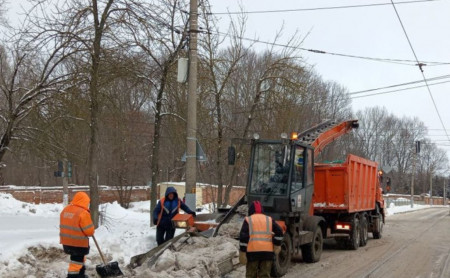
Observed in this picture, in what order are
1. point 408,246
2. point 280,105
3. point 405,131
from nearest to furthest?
point 408,246, point 280,105, point 405,131

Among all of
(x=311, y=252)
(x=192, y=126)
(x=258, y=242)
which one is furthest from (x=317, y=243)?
(x=258, y=242)

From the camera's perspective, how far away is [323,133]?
13.5 m

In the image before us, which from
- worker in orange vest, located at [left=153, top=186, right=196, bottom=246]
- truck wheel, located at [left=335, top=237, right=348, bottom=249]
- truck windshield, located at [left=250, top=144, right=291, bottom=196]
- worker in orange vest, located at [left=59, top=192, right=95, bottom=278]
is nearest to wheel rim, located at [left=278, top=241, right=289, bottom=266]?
truck windshield, located at [left=250, top=144, right=291, bottom=196]

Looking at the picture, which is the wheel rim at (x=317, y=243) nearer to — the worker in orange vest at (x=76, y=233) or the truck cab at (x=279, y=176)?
the truck cab at (x=279, y=176)

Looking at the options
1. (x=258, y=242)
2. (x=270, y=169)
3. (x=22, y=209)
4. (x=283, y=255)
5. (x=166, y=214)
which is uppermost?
(x=270, y=169)

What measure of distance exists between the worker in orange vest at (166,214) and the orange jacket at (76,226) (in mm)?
3122

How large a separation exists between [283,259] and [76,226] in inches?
180

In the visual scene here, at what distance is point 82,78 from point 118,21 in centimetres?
163

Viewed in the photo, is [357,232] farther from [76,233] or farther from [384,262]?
[76,233]

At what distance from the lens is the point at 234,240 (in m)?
9.92

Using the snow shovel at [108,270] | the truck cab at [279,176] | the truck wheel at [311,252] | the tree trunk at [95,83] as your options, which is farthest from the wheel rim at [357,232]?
the snow shovel at [108,270]

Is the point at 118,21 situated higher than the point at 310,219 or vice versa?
the point at 118,21

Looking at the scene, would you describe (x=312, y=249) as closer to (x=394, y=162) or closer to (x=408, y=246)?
(x=408, y=246)

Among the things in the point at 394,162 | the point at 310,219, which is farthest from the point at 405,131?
the point at 310,219
